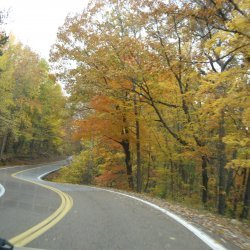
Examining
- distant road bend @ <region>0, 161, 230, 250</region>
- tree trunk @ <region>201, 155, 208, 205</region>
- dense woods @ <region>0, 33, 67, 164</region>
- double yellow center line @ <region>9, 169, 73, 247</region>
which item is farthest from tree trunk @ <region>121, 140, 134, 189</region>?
double yellow center line @ <region>9, 169, 73, 247</region>

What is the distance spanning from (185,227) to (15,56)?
3742cm

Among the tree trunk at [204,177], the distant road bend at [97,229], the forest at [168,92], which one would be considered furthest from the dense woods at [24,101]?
the distant road bend at [97,229]

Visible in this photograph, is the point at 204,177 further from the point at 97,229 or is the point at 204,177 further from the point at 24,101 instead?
the point at 24,101

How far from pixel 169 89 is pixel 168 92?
68cm

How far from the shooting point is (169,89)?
57.9ft

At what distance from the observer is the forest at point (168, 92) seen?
10.9 m

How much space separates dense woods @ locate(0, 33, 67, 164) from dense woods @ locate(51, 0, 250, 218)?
131 inches

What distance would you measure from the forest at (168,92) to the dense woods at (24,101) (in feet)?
10.4

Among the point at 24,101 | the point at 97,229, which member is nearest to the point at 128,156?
the point at 97,229

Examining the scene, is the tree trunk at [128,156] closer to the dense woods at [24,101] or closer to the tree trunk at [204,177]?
the dense woods at [24,101]

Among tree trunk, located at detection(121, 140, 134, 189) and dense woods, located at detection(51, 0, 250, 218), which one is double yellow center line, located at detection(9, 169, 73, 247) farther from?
tree trunk, located at detection(121, 140, 134, 189)

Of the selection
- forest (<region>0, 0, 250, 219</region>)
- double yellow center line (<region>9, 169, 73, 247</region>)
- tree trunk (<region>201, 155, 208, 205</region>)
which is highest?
forest (<region>0, 0, 250, 219</region>)

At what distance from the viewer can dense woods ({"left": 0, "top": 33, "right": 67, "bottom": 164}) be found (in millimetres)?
33531

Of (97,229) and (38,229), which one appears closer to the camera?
(38,229)
